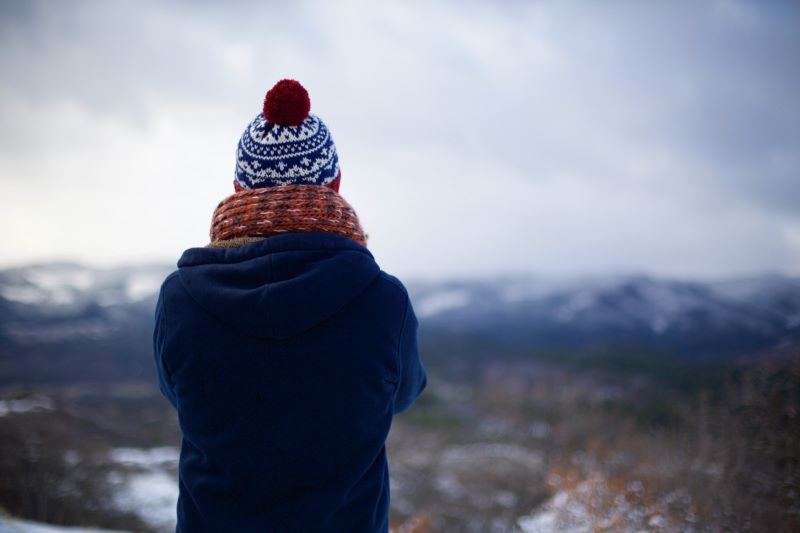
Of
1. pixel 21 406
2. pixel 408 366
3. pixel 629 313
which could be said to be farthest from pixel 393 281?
pixel 629 313

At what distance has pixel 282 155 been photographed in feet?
3.84

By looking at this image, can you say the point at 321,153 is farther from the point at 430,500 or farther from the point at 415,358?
the point at 430,500

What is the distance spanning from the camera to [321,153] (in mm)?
1213

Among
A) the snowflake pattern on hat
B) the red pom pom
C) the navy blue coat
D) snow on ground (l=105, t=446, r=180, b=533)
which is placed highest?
the red pom pom

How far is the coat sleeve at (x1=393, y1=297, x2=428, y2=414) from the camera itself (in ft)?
3.66

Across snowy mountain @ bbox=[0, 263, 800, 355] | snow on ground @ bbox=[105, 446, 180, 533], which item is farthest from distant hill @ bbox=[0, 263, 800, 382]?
snow on ground @ bbox=[105, 446, 180, 533]

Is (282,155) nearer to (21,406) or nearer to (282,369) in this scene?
(282,369)

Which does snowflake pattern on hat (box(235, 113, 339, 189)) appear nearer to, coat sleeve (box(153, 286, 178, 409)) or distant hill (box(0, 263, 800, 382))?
coat sleeve (box(153, 286, 178, 409))

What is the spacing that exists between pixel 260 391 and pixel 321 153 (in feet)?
2.01

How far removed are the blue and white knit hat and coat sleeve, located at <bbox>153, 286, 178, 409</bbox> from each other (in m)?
0.37

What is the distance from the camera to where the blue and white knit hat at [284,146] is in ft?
3.85

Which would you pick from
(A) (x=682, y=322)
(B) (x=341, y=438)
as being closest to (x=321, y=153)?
(B) (x=341, y=438)

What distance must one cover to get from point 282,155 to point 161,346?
547mm

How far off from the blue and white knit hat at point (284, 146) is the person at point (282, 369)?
0.35ft
